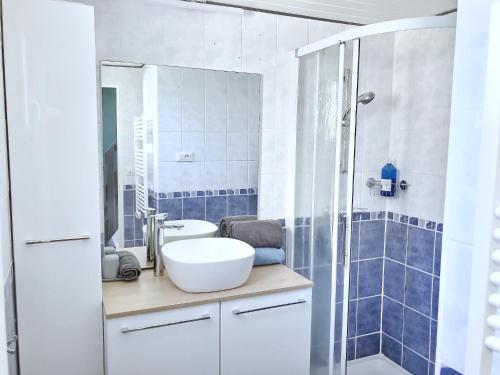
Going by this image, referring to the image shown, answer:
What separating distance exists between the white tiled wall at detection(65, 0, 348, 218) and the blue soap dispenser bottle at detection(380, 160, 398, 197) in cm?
67

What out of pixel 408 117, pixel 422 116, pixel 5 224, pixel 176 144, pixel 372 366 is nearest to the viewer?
pixel 5 224

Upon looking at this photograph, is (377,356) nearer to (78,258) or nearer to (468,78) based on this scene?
(78,258)

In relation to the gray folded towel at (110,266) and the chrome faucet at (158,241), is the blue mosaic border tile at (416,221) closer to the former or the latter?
the chrome faucet at (158,241)

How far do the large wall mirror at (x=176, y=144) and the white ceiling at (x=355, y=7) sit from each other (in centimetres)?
42

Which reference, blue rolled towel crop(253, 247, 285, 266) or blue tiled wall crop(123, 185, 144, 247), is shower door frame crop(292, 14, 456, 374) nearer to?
blue rolled towel crop(253, 247, 285, 266)

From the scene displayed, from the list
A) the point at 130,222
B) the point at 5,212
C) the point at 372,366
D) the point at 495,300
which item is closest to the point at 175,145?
the point at 130,222

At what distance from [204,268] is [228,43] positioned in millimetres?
1295

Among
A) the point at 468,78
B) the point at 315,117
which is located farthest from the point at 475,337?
the point at 315,117

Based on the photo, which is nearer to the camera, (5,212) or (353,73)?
(5,212)

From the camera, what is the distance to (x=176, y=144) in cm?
238

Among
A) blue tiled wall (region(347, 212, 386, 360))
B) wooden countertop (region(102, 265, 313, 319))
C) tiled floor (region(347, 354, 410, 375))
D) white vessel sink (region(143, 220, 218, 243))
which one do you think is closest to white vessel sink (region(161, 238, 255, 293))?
wooden countertop (region(102, 265, 313, 319))

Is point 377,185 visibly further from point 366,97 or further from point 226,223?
point 226,223

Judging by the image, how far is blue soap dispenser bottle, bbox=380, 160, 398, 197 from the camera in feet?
9.29

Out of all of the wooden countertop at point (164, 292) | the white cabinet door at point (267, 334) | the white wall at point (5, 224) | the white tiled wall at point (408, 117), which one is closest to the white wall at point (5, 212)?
the white wall at point (5, 224)
